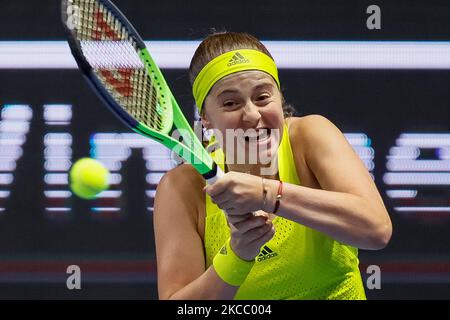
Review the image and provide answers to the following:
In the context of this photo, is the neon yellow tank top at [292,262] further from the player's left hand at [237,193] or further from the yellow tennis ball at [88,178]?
the yellow tennis ball at [88,178]

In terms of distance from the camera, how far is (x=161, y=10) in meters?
4.11

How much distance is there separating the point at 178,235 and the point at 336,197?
0.45 metres

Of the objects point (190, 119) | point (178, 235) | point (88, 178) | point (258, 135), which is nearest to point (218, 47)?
point (258, 135)

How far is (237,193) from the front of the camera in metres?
2.15

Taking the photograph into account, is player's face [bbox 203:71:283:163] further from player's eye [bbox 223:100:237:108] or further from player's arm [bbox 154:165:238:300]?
player's arm [bbox 154:165:238:300]

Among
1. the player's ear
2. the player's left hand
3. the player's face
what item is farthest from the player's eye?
the player's left hand

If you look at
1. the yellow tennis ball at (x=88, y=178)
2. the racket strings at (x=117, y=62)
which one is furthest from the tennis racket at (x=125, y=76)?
the yellow tennis ball at (x=88, y=178)

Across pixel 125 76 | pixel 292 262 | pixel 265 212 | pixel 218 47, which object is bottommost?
pixel 292 262

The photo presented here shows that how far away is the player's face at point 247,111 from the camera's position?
243cm

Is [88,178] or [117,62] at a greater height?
[117,62]

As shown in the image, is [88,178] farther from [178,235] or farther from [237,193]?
[237,193]

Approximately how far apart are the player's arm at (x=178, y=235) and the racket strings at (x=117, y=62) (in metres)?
0.30
